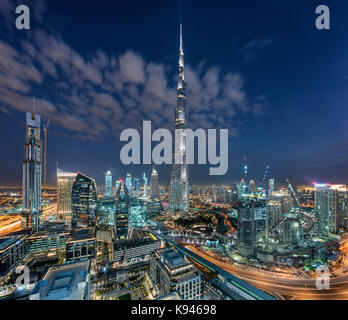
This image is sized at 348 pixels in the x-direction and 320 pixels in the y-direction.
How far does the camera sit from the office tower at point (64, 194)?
18.1 metres

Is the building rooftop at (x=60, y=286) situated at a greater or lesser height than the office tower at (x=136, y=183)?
greater

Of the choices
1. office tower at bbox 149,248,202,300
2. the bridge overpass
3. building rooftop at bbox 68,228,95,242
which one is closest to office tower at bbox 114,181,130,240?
building rooftop at bbox 68,228,95,242

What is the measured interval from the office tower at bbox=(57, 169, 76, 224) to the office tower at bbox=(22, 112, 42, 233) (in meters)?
5.15

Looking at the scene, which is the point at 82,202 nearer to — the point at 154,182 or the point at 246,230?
the point at 246,230

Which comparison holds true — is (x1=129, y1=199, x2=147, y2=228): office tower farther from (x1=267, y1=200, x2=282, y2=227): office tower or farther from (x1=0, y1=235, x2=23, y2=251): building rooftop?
(x1=267, y1=200, x2=282, y2=227): office tower

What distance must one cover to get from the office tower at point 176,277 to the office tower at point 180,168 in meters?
17.4

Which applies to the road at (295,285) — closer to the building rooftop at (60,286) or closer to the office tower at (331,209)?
the office tower at (331,209)

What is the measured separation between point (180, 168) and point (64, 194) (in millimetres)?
17687

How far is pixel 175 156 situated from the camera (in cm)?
2673

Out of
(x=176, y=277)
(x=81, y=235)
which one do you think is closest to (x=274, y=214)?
(x=176, y=277)

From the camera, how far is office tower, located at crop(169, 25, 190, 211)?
24.7m

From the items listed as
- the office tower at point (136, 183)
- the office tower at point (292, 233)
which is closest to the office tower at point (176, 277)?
the office tower at point (292, 233)
